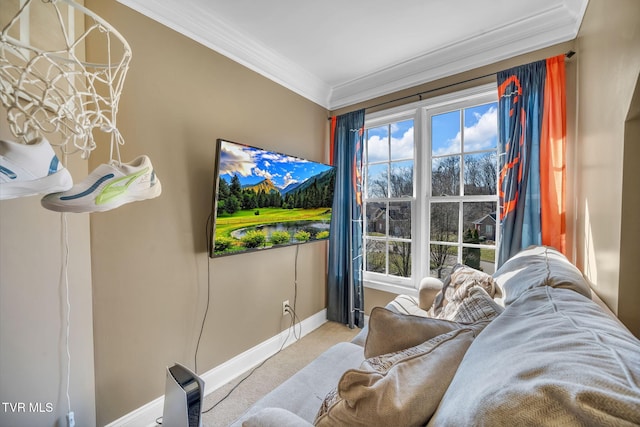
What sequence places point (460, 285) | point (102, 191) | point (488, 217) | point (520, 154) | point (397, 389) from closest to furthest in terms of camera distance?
point (397, 389), point (102, 191), point (460, 285), point (520, 154), point (488, 217)

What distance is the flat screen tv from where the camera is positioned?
176 cm

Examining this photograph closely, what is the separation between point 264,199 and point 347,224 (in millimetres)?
1127

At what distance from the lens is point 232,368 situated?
2.05 meters

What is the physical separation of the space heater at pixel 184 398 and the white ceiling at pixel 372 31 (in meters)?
2.08

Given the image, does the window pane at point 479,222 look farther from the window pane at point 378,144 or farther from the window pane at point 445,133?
the window pane at point 378,144

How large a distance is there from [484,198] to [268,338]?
2.30 meters

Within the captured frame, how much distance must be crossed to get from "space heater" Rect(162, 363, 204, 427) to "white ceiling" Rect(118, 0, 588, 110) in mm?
2076

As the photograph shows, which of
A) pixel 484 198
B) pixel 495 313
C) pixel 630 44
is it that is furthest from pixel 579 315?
pixel 484 198

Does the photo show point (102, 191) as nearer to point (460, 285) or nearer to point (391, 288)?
point (460, 285)

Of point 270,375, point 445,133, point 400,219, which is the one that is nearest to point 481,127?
point 445,133

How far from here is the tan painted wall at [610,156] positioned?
93 cm

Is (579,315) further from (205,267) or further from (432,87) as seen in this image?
(432,87)

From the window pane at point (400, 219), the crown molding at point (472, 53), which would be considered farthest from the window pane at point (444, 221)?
the crown molding at point (472, 53)

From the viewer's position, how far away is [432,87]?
2363 mm
